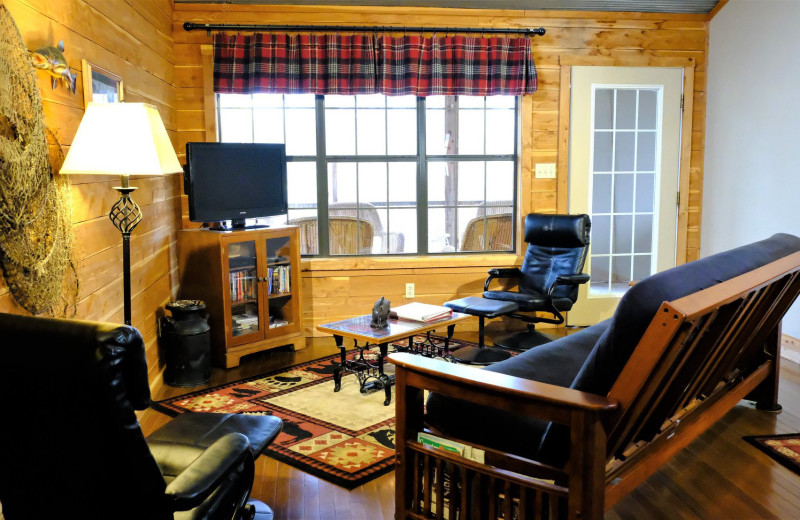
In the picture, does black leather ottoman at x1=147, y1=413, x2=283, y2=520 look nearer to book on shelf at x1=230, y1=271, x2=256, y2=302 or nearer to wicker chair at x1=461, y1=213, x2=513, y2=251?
book on shelf at x1=230, y1=271, x2=256, y2=302

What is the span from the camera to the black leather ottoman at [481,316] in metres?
4.34

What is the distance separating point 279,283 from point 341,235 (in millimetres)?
766

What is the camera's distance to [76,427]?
4.52 feet

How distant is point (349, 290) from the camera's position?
511 centimetres

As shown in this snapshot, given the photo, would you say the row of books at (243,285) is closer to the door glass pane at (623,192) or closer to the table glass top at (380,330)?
the table glass top at (380,330)

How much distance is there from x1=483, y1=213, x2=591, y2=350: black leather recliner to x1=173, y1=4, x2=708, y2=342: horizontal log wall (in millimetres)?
228

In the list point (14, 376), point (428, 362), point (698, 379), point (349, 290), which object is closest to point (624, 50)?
point (349, 290)

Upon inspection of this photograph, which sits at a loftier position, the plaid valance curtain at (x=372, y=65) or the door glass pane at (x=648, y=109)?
the plaid valance curtain at (x=372, y=65)

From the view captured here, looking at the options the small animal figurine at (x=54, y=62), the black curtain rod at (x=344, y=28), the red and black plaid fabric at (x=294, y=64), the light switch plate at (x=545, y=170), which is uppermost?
the black curtain rod at (x=344, y=28)

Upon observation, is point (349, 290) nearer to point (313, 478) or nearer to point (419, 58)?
point (419, 58)

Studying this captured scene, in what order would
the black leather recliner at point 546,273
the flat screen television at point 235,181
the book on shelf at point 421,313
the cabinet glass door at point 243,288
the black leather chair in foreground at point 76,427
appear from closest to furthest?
the black leather chair in foreground at point 76,427 → the book on shelf at point 421,313 → the flat screen television at point 235,181 → the cabinet glass door at point 243,288 → the black leather recliner at point 546,273

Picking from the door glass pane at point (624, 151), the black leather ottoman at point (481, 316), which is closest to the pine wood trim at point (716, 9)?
the door glass pane at point (624, 151)

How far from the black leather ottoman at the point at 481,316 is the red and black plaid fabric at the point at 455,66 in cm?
151

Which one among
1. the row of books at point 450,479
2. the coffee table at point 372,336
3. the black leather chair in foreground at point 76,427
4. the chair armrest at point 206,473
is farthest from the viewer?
the coffee table at point 372,336
